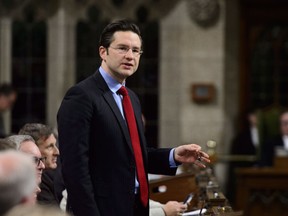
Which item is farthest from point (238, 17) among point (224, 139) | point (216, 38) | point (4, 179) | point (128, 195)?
point (4, 179)

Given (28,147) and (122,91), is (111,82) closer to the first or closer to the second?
(122,91)

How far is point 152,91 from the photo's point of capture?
41.9ft

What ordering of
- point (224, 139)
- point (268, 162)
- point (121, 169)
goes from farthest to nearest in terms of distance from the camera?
point (224, 139) → point (268, 162) → point (121, 169)

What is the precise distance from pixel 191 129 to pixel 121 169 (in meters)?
8.13

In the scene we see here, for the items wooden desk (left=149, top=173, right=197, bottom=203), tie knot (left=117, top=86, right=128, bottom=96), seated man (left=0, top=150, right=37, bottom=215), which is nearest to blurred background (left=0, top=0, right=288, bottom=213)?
wooden desk (left=149, top=173, right=197, bottom=203)

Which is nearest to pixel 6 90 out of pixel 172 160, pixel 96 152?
pixel 172 160

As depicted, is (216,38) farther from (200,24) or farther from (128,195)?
(128,195)

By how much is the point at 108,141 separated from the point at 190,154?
0.43 metres

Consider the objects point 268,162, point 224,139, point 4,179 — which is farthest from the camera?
point 224,139

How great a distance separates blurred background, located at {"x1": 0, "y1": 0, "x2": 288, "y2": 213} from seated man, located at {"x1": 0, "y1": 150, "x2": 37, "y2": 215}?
9.69 meters

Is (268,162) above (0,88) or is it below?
below

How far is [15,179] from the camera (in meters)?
2.56

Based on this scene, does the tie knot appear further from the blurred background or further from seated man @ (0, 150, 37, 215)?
the blurred background

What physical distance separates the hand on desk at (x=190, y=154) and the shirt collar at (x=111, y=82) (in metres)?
0.41
